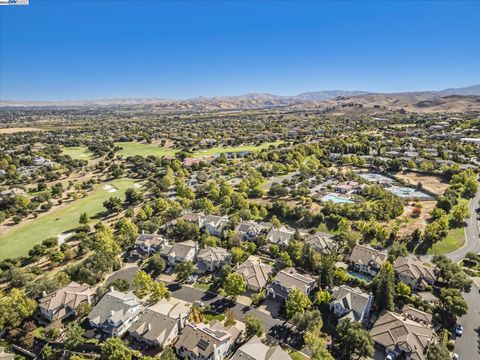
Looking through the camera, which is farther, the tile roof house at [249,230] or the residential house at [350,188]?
the residential house at [350,188]

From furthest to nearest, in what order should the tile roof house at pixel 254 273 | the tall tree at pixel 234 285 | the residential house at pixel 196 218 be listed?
the residential house at pixel 196 218, the tile roof house at pixel 254 273, the tall tree at pixel 234 285

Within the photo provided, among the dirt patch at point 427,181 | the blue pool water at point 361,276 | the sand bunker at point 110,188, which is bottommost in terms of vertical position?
the blue pool water at point 361,276

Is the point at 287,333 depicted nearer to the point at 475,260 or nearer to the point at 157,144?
the point at 475,260

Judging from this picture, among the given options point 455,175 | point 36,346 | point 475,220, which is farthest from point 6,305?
point 455,175

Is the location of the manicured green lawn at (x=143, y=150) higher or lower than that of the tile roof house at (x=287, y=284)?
higher

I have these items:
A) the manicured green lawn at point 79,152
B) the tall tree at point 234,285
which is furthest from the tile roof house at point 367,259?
the manicured green lawn at point 79,152

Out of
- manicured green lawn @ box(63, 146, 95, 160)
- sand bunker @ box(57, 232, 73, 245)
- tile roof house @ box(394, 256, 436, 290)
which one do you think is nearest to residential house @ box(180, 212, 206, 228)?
sand bunker @ box(57, 232, 73, 245)

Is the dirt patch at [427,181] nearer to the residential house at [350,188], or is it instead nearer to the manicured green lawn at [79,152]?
the residential house at [350,188]
